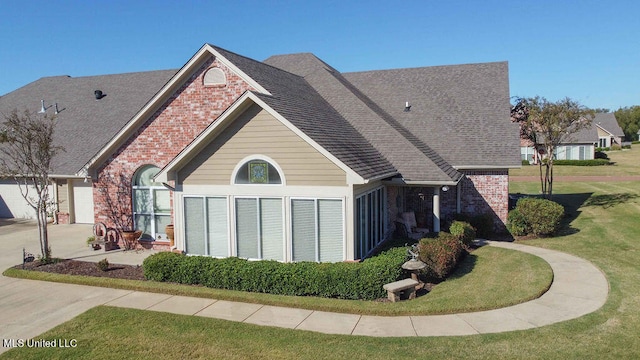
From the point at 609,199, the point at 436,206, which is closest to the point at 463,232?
the point at 436,206

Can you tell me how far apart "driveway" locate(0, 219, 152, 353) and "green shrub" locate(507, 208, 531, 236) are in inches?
584

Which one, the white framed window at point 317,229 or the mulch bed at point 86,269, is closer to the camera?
the white framed window at point 317,229

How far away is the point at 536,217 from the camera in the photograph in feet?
61.3

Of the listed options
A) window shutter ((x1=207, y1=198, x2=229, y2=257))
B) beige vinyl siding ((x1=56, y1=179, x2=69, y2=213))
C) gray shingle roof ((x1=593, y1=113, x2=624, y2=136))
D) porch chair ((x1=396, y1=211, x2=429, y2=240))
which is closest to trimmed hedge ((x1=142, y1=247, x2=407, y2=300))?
window shutter ((x1=207, y1=198, x2=229, y2=257))

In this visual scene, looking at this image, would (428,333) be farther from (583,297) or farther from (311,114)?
(311,114)

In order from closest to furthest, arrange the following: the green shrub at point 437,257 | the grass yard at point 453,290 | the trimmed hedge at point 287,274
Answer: the grass yard at point 453,290 → the trimmed hedge at point 287,274 → the green shrub at point 437,257

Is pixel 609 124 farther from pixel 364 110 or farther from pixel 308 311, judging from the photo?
pixel 308 311

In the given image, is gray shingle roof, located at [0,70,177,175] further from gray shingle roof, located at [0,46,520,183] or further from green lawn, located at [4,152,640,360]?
green lawn, located at [4,152,640,360]

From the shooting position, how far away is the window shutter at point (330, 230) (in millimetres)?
13367

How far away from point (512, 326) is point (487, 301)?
1.41 m

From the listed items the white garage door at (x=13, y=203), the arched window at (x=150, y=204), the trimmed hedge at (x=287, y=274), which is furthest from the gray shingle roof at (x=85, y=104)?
the trimmed hedge at (x=287, y=274)

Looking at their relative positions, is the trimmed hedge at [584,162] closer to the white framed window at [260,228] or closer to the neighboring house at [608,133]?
the neighboring house at [608,133]

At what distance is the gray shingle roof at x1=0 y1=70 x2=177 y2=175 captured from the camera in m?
23.6
